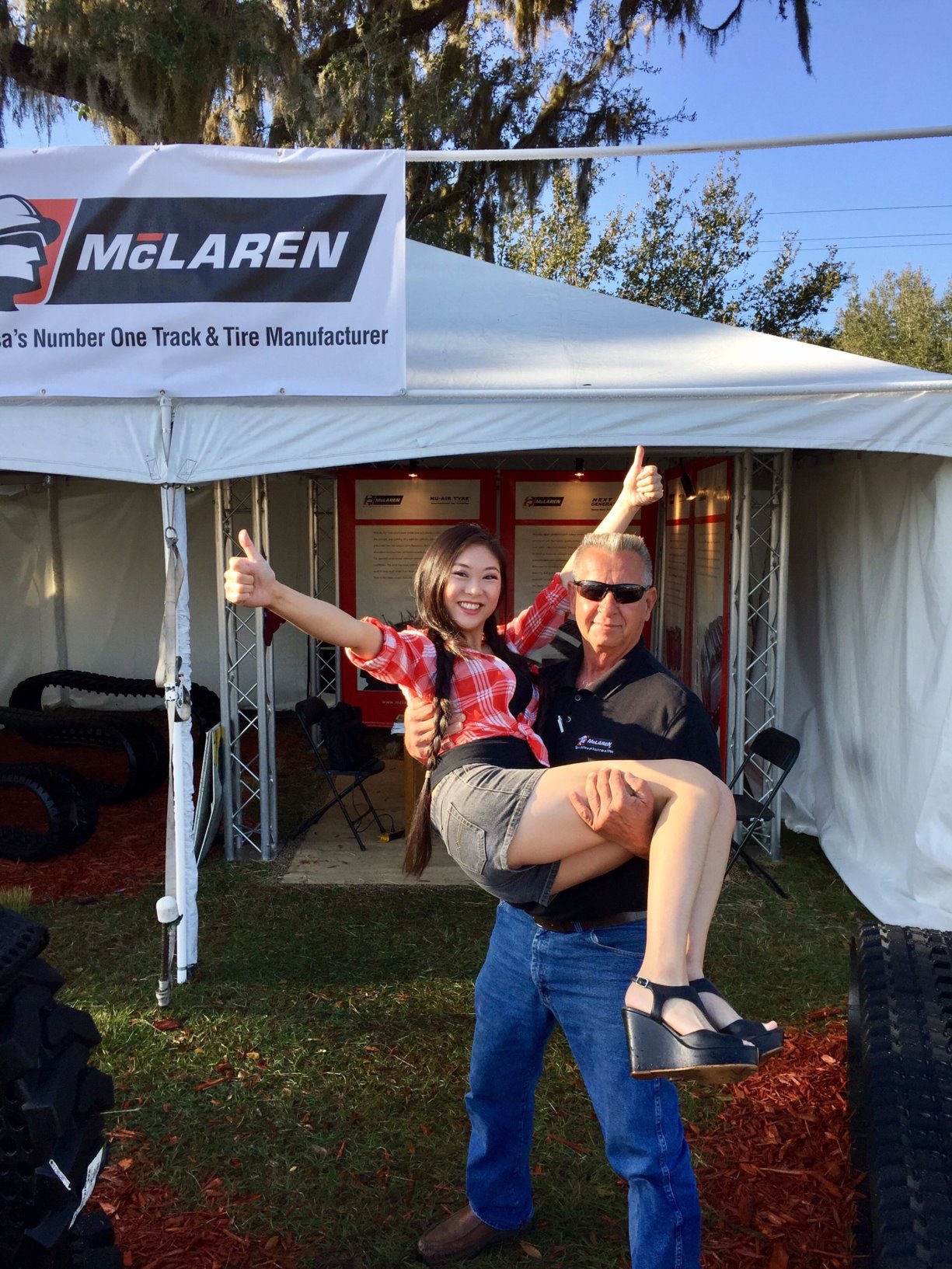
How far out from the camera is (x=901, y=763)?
5305mm

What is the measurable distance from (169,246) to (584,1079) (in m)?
3.89

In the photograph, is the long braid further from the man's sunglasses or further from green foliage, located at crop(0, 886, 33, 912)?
green foliage, located at crop(0, 886, 33, 912)

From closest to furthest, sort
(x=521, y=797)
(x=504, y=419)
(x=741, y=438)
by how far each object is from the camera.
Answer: (x=521, y=797) → (x=504, y=419) → (x=741, y=438)

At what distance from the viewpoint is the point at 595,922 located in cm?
213

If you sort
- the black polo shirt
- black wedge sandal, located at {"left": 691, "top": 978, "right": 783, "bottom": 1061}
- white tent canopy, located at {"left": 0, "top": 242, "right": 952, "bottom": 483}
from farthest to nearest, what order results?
white tent canopy, located at {"left": 0, "top": 242, "right": 952, "bottom": 483}, the black polo shirt, black wedge sandal, located at {"left": 691, "top": 978, "right": 783, "bottom": 1061}

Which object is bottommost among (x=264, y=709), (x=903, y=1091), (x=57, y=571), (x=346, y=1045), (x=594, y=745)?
(x=346, y=1045)

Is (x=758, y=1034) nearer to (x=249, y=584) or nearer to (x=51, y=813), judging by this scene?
(x=249, y=584)

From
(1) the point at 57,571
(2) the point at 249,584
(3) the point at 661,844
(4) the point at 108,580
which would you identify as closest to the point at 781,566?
(3) the point at 661,844

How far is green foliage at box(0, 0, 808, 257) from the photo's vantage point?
485 inches

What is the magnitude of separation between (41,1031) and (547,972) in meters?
1.11

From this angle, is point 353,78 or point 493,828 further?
point 353,78

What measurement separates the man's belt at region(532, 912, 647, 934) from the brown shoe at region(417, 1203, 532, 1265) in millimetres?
1099

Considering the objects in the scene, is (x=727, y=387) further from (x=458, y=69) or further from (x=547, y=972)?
(x=458, y=69)

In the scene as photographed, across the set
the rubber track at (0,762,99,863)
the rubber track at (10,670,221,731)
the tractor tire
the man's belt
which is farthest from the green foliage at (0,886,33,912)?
the man's belt
